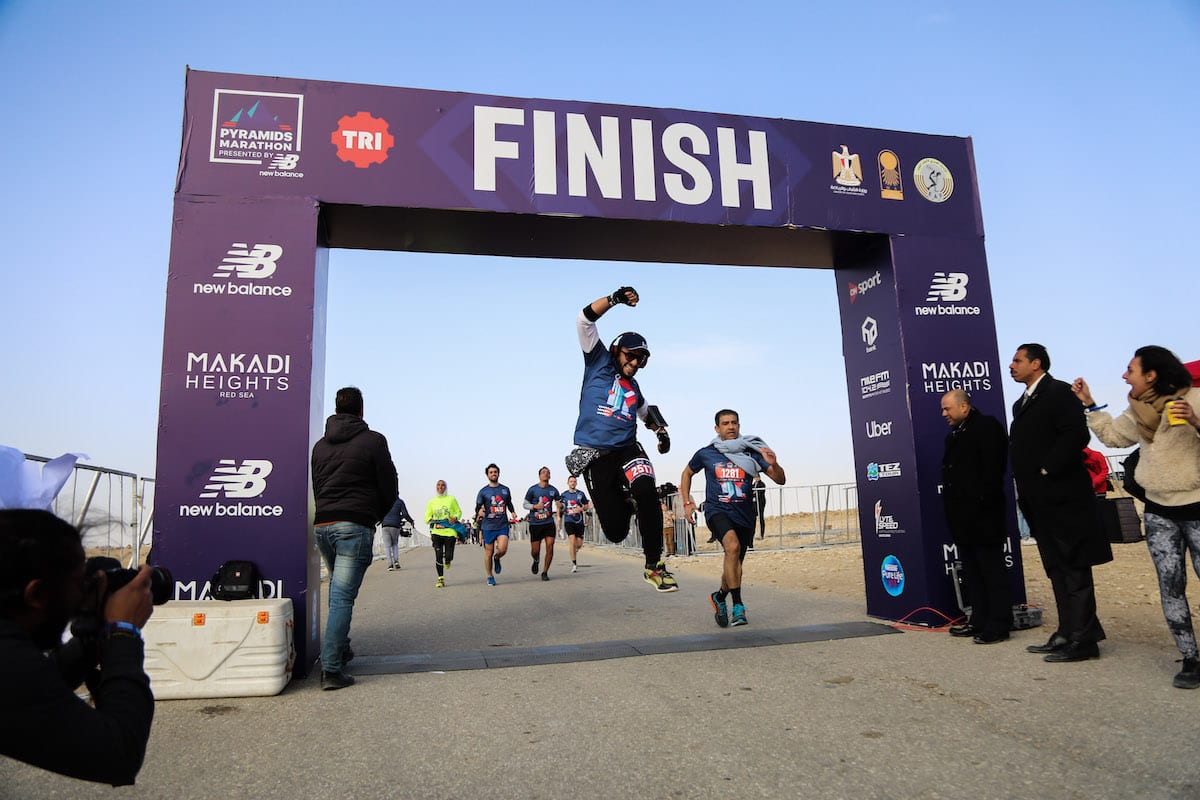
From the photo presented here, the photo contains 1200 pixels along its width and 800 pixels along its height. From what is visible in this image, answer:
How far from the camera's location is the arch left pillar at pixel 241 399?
5504mm

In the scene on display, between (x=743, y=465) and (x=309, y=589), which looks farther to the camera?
(x=743, y=465)

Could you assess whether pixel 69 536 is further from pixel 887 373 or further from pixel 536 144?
pixel 887 373

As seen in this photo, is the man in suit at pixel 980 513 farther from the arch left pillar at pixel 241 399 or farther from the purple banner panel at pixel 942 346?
the arch left pillar at pixel 241 399

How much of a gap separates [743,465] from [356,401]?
3563 mm

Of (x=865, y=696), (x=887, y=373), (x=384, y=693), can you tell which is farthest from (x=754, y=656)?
(x=887, y=373)

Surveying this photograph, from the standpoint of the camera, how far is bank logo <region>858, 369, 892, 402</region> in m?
7.23

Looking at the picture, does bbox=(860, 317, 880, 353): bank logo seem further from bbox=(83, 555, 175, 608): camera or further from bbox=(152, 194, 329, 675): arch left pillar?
bbox=(83, 555, 175, 608): camera

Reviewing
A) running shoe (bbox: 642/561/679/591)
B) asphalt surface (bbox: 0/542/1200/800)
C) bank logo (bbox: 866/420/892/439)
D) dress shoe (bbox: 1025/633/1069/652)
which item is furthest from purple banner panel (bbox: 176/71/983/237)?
dress shoe (bbox: 1025/633/1069/652)

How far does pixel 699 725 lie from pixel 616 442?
8.56 ft

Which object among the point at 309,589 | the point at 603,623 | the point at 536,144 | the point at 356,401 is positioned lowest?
the point at 603,623

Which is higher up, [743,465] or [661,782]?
[743,465]

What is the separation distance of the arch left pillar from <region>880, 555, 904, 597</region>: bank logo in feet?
16.6

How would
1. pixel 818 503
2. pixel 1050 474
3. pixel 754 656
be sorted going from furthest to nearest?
pixel 818 503, pixel 754 656, pixel 1050 474

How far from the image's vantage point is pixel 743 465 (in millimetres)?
7188
